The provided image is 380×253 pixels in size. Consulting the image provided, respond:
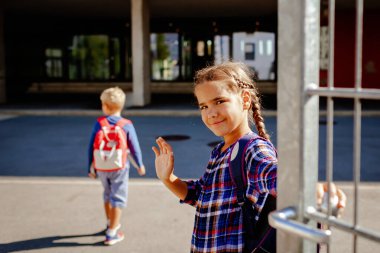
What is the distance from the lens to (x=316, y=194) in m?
1.26

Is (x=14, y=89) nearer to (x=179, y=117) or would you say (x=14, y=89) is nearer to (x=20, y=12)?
(x=20, y=12)

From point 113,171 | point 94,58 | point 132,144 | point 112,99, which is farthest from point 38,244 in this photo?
point 94,58

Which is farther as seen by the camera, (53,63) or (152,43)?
(53,63)

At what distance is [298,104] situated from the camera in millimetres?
1190

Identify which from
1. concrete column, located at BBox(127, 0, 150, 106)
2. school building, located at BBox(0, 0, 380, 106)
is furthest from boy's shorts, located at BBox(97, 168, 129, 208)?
school building, located at BBox(0, 0, 380, 106)

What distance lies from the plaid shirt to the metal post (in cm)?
44

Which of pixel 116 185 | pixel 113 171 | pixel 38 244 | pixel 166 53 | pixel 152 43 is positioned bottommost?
pixel 38 244

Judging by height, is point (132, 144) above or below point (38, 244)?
above

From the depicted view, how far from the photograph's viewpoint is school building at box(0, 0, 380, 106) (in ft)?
69.1

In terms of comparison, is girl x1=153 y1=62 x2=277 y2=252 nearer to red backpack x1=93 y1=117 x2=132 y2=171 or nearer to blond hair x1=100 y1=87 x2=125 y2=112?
red backpack x1=93 y1=117 x2=132 y2=171

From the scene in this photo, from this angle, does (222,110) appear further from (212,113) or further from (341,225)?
(341,225)

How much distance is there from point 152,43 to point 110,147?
76.0 feet

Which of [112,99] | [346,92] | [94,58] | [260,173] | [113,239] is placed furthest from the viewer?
[94,58]

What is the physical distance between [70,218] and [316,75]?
4.28 m
